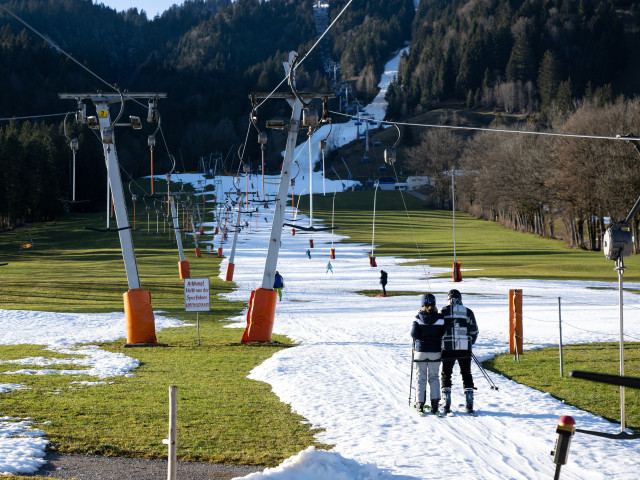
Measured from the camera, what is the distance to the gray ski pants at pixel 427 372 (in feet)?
42.2

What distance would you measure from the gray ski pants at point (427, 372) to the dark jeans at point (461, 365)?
0.20 meters

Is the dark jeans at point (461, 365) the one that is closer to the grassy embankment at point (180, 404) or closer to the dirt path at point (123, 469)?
the grassy embankment at point (180, 404)

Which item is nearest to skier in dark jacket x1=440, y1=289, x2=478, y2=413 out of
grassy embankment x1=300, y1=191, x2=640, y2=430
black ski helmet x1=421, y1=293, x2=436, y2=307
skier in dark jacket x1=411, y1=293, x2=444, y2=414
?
skier in dark jacket x1=411, y1=293, x2=444, y2=414

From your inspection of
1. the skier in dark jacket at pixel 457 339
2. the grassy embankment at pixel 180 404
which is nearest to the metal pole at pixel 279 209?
the grassy embankment at pixel 180 404

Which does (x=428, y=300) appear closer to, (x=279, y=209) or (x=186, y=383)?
(x=186, y=383)

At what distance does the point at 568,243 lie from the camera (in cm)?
8025

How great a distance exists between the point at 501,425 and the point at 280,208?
12695mm

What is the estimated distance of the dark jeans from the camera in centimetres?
1295

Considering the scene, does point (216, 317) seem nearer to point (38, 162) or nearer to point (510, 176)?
point (510, 176)

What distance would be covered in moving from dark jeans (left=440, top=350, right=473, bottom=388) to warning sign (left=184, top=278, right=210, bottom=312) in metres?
11.3

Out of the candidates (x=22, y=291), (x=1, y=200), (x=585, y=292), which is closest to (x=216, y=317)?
(x=22, y=291)

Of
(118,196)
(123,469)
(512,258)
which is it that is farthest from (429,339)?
(512,258)

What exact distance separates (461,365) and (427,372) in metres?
0.61

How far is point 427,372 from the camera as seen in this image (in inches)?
512
